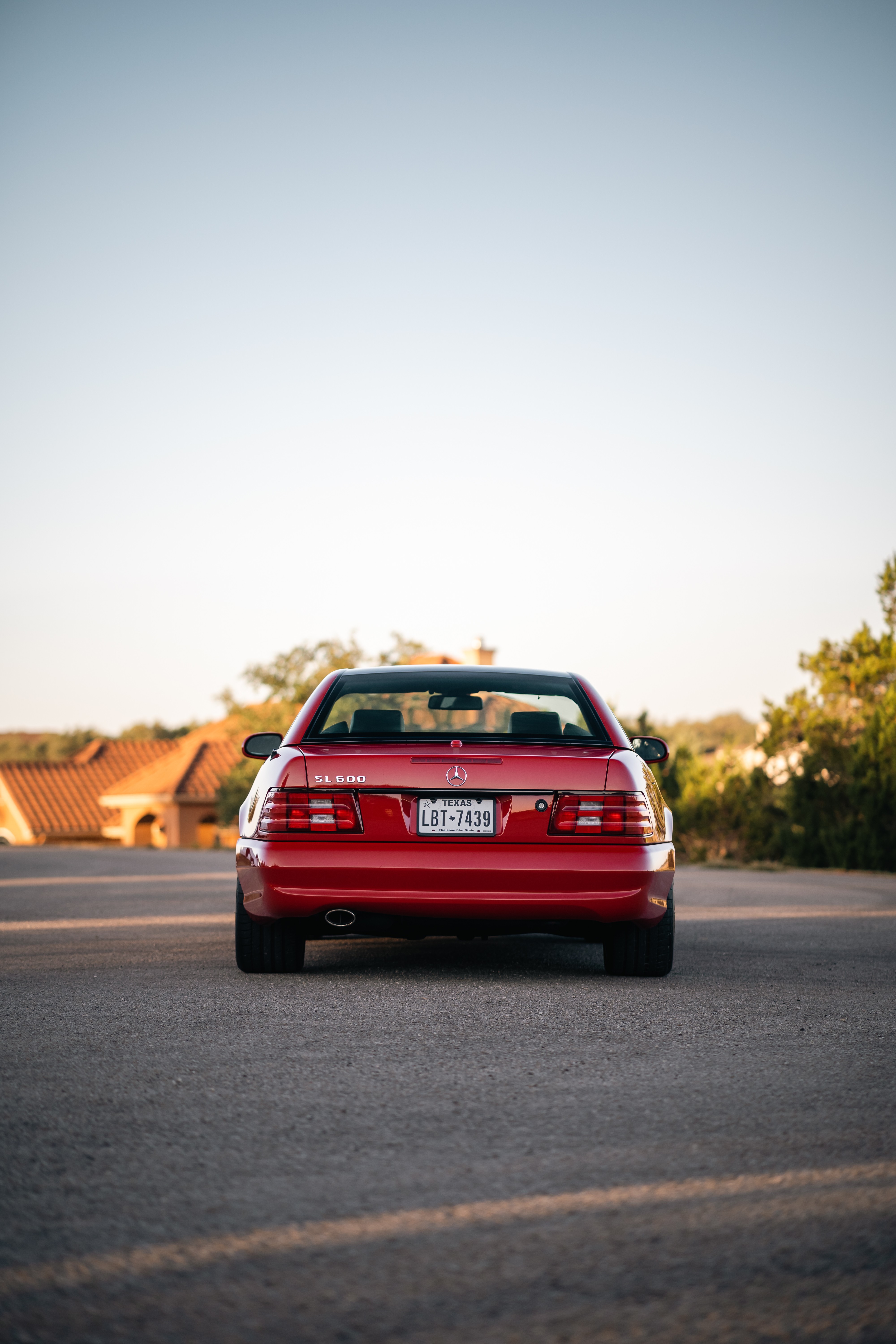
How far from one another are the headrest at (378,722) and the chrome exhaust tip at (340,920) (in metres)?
1.09

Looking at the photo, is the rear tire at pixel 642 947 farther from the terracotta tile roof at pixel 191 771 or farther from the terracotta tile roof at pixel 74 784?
the terracotta tile roof at pixel 74 784

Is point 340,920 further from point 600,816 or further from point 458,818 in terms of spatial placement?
point 600,816

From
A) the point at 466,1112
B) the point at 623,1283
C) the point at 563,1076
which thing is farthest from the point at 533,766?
the point at 623,1283

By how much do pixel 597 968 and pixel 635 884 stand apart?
1.07 meters

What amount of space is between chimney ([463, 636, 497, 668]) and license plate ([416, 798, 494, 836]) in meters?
32.8

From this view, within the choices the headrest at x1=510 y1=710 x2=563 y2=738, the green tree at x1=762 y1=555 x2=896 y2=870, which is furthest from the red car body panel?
the green tree at x1=762 y1=555 x2=896 y2=870

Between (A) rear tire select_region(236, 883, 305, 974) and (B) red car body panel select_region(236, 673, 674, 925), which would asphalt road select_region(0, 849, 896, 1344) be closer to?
(A) rear tire select_region(236, 883, 305, 974)

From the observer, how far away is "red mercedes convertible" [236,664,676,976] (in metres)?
6.15

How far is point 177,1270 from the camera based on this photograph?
2586 millimetres

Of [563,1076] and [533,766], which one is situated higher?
[533,766]

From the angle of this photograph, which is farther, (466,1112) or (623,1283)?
(466,1112)

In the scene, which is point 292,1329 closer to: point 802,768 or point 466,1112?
point 466,1112

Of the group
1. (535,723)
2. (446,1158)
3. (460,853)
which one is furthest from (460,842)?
(446,1158)

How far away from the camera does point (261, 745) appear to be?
748 centimetres
